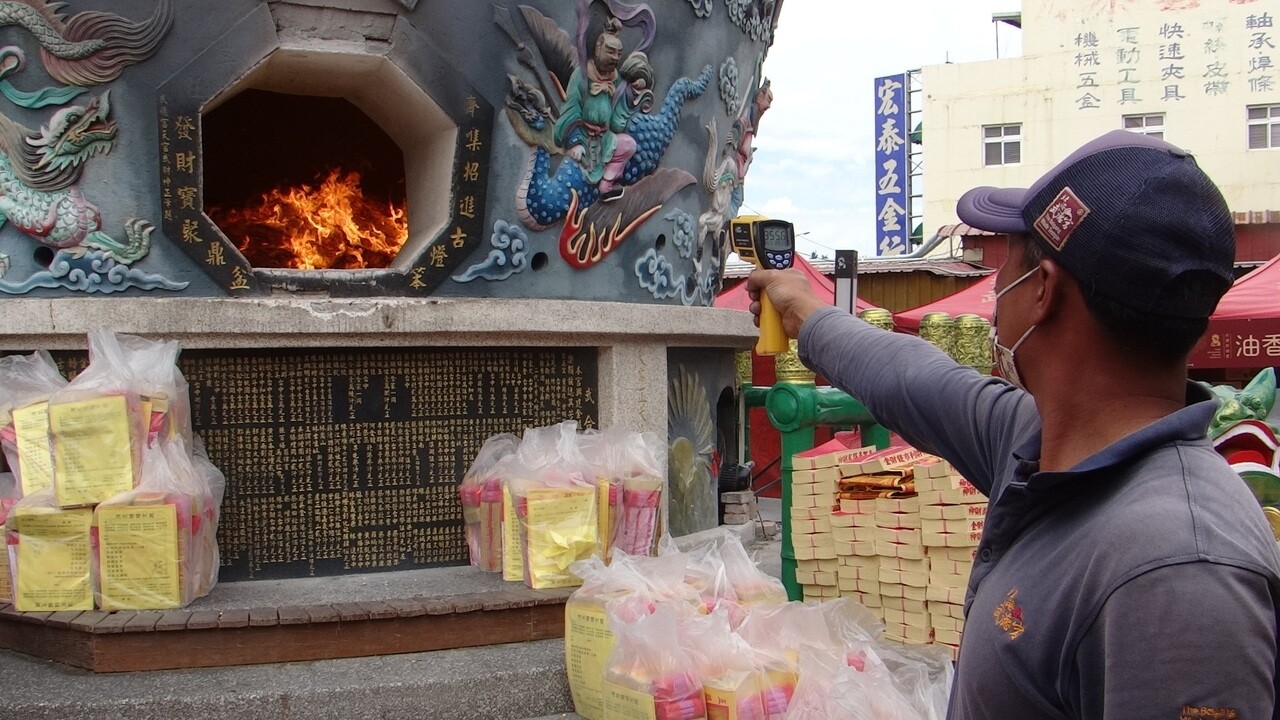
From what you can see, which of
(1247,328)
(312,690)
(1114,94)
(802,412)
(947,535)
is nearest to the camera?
(312,690)

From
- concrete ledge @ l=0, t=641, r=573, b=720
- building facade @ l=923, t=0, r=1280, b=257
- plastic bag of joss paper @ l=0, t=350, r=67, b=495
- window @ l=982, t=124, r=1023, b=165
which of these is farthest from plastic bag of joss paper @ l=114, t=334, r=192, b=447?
window @ l=982, t=124, r=1023, b=165

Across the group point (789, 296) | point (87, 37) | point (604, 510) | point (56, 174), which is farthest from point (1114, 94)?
→ point (789, 296)

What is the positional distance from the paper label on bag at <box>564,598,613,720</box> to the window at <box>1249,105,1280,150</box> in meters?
24.9

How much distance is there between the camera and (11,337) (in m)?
5.96

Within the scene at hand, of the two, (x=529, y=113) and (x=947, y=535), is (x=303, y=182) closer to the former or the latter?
(x=529, y=113)

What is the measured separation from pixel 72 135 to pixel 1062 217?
5647mm

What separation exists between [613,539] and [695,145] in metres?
2.70

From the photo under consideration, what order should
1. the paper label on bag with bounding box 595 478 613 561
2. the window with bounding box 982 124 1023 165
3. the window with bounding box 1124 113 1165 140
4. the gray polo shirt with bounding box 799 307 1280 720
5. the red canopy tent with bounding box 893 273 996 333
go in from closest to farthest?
the gray polo shirt with bounding box 799 307 1280 720 → the paper label on bag with bounding box 595 478 613 561 → the red canopy tent with bounding box 893 273 996 333 → the window with bounding box 1124 113 1165 140 → the window with bounding box 982 124 1023 165

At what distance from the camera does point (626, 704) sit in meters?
4.43

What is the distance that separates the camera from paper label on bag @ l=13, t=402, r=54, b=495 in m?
5.55

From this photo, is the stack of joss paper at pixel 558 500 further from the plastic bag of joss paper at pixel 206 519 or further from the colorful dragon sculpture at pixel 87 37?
the colorful dragon sculpture at pixel 87 37

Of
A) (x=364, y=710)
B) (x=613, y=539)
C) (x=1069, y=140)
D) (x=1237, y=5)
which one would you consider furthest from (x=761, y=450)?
(x=1237, y=5)

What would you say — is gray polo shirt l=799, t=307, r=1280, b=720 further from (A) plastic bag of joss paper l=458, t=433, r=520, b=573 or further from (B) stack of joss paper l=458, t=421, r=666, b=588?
(A) plastic bag of joss paper l=458, t=433, r=520, b=573

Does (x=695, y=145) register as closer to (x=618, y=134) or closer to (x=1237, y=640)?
(x=618, y=134)
